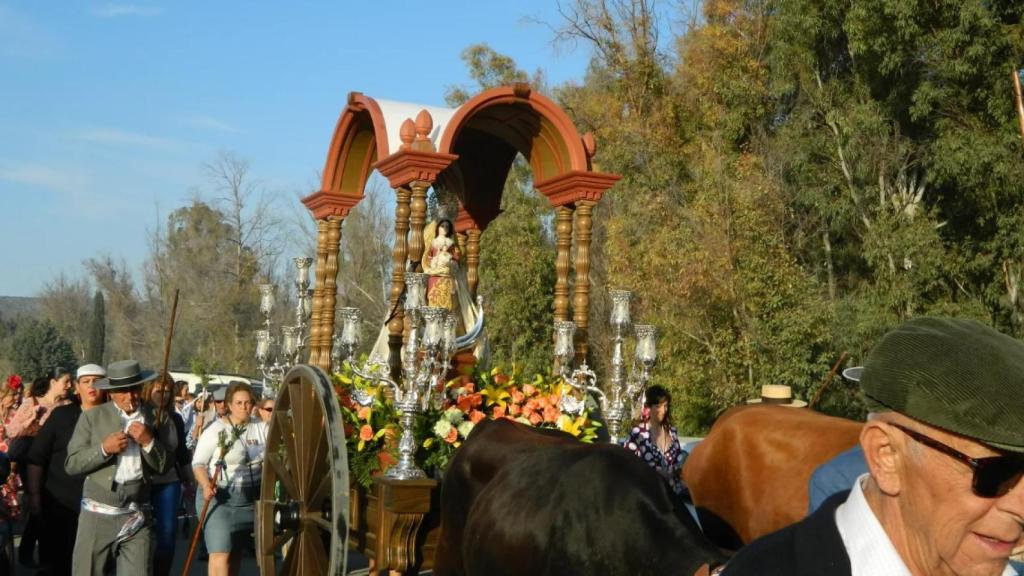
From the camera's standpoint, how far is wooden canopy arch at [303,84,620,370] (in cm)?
772

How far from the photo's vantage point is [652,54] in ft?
114

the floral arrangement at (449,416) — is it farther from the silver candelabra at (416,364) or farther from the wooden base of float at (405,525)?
the wooden base of float at (405,525)

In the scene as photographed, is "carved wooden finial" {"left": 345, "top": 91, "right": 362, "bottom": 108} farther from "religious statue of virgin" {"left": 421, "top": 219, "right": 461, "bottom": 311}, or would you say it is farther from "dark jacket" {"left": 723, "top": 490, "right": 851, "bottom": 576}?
"dark jacket" {"left": 723, "top": 490, "right": 851, "bottom": 576}

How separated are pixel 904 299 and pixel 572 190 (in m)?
16.2

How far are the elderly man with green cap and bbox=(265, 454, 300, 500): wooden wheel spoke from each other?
540 cm

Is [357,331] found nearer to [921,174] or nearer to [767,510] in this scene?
[767,510]

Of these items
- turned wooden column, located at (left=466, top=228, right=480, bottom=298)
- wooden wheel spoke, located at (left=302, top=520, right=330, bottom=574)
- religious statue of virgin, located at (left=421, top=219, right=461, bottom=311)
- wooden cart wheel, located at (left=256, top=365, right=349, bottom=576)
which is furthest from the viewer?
turned wooden column, located at (left=466, top=228, right=480, bottom=298)

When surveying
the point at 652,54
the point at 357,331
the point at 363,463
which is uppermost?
the point at 652,54

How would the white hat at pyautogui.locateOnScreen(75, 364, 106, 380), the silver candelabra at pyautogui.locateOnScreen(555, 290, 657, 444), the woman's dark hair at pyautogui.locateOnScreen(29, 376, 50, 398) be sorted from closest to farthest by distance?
the white hat at pyautogui.locateOnScreen(75, 364, 106, 380), the silver candelabra at pyautogui.locateOnScreen(555, 290, 657, 444), the woman's dark hair at pyautogui.locateOnScreen(29, 376, 50, 398)

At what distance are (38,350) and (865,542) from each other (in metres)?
60.8

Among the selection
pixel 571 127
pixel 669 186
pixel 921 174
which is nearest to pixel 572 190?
pixel 571 127

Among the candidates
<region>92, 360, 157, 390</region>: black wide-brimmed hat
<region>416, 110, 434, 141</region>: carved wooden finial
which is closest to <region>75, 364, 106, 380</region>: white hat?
<region>92, 360, 157, 390</region>: black wide-brimmed hat

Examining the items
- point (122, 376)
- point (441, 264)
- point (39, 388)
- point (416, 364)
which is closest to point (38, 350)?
Answer: point (39, 388)

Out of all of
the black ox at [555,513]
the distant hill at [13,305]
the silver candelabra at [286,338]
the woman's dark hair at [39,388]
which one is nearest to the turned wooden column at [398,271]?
the black ox at [555,513]
